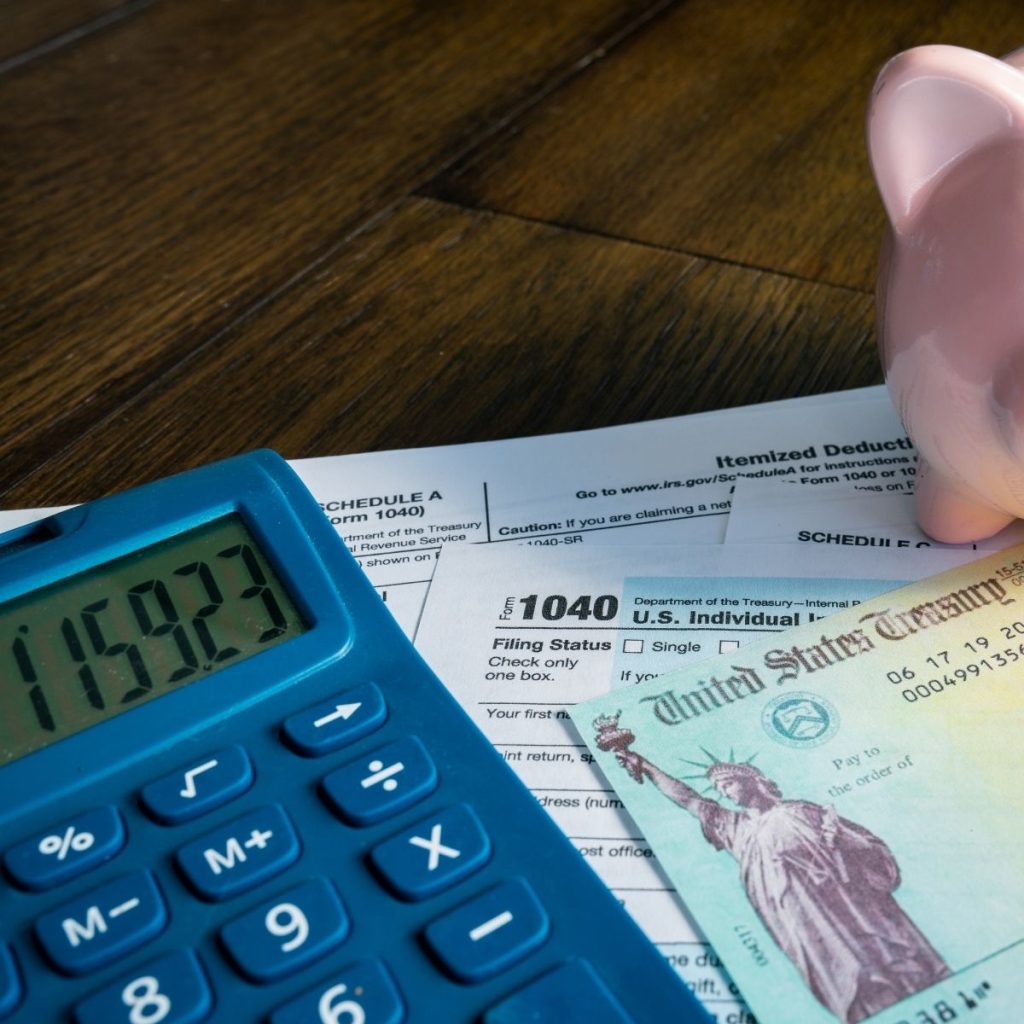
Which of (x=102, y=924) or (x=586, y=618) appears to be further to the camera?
(x=586, y=618)

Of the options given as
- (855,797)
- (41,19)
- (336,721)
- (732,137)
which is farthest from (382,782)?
(41,19)

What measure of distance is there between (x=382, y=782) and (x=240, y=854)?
0.04 meters

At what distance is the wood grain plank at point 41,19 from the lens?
735 millimetres

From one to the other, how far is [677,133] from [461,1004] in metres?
0.45

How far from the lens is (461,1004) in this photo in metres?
0.29

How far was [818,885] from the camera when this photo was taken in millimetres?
335

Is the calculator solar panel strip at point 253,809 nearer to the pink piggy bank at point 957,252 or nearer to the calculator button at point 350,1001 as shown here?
the calculator button at point 350,1001

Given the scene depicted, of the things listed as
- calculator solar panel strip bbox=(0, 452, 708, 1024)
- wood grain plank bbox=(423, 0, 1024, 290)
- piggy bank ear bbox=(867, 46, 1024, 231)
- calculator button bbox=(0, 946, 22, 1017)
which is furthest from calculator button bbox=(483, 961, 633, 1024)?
wood grain plank bbox=(423, 0, 1024, 290)

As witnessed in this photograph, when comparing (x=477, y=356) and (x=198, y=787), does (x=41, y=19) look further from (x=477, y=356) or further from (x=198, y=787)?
(x=198, y=787)

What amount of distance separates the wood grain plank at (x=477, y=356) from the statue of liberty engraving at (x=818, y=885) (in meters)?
0.17

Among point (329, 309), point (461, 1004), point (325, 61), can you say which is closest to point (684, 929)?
point (461, 1004)

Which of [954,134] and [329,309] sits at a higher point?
[329,309]

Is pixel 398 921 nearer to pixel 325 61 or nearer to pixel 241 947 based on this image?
pixel 241 947

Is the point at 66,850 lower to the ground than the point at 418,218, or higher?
lower
